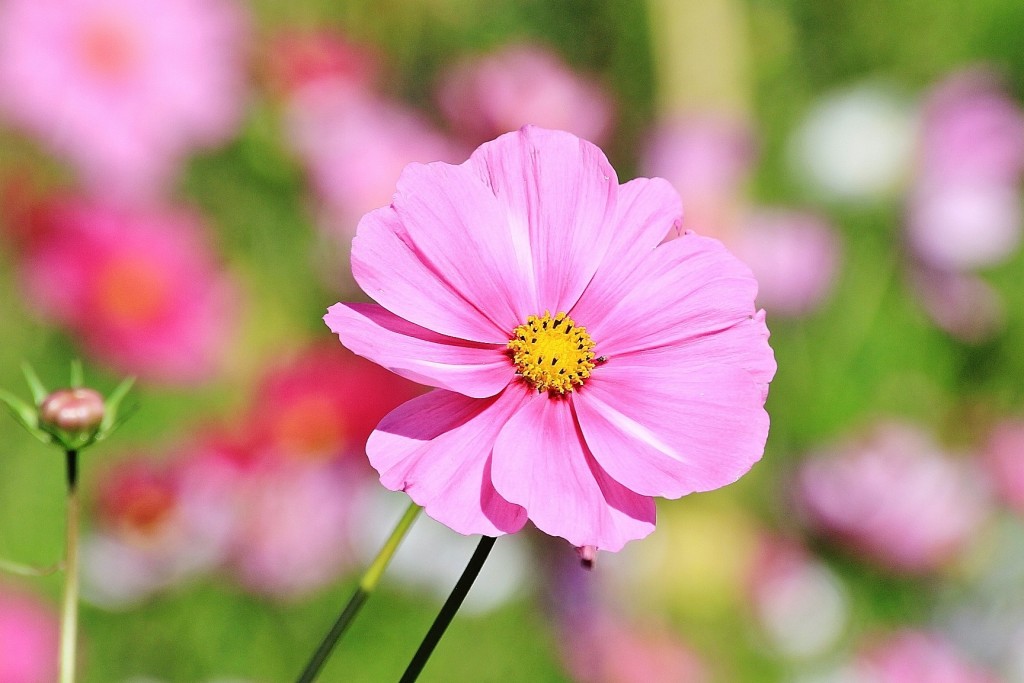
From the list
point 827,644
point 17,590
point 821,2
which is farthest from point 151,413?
point 821,2

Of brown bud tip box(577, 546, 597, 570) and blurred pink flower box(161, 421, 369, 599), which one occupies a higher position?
brown bud tip box(577, 546, 597, 570)

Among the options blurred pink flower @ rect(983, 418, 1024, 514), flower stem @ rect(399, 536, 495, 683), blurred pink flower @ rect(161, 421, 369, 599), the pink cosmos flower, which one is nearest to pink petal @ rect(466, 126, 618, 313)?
the pink cosmos flower

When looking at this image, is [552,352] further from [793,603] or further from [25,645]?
[793,603]

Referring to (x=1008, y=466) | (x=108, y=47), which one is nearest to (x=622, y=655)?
(x=1008, y=466)

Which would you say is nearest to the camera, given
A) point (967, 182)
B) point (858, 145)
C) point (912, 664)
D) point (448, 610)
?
point (448, 610)

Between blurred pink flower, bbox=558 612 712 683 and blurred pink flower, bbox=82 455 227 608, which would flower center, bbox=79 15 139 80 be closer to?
blurred pink flower, bbox=82 455 227 608

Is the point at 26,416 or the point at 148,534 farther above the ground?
the point at 26,416

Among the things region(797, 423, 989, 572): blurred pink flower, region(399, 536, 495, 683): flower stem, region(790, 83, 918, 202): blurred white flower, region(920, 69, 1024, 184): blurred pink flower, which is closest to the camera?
region(399, 536, 495, 683): flower stem
